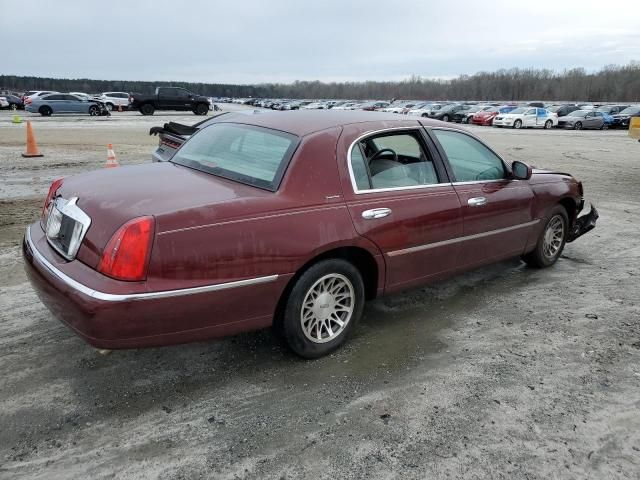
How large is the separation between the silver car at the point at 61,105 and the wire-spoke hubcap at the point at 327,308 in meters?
35.9

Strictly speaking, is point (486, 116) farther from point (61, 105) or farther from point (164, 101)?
point (61, 105)

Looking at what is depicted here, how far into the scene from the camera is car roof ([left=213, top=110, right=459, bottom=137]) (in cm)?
373

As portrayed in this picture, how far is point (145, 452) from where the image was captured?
262 centimetres

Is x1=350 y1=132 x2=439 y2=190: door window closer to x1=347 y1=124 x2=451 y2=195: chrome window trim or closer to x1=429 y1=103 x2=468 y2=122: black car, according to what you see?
x1=347 y1=124 x2=451 y2=195: chrome window trim

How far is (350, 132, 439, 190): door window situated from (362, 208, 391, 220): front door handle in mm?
173

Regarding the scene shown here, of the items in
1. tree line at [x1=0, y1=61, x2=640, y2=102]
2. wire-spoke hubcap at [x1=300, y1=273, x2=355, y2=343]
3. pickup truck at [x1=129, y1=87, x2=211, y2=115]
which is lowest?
wire-spoke hubcap at [x1=300, y1=273, x2=355, y2=343]

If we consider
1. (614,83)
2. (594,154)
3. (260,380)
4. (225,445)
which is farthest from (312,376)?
(614,83)

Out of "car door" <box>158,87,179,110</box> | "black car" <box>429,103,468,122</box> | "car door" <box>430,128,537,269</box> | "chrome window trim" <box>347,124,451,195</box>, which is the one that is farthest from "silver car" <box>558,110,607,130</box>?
"chrome window trim" <box>347,124,451,195</box>

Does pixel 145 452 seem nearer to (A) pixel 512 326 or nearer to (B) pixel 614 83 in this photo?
(A) pixel 512 326

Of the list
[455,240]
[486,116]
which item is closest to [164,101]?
[486,116]

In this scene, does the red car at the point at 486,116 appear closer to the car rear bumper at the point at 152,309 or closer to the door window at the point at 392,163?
the door window at the point at 392,163

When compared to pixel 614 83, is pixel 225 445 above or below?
below

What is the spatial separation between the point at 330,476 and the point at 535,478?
97cm

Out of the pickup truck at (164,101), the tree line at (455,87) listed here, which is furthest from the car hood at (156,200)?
the tree line at (455,87)
